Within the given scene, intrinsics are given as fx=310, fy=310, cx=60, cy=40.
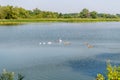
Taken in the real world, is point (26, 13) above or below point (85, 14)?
above

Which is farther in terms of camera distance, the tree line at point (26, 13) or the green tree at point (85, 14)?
the green tree at point (85, 14)

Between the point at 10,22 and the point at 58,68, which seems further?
the point at 10,22

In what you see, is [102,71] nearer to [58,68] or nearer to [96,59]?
[58,68]

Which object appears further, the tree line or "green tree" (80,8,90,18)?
"green tree" (80,8,90,18)

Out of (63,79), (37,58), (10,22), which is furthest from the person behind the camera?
(10,22)

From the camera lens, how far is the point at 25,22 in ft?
332

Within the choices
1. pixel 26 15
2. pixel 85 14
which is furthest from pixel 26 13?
pixel 85 14

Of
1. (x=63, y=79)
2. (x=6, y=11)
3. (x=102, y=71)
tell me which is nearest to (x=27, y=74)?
(x=63, y=79)

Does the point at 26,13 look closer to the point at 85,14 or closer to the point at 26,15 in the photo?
the point at 26,15

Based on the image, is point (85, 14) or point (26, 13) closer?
point (26, 13)

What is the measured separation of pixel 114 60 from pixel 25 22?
251 feet

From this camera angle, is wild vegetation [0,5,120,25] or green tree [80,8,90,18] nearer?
wild vegetation [0,5,120,25]

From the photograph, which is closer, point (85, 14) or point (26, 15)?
point (26, 15)

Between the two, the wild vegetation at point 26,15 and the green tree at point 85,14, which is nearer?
the wild vegetation at point 26,15
